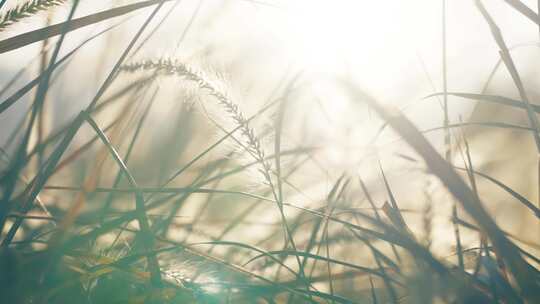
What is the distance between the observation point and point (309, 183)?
4.37 feet

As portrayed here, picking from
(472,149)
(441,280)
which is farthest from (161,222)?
(472,149)

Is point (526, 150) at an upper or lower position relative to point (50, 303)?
upper

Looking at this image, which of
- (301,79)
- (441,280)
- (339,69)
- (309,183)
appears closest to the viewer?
(441,280)

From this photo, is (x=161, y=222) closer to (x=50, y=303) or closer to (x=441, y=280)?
(x=50, y=303)

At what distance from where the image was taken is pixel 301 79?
1059mm

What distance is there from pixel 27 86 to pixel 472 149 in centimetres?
118

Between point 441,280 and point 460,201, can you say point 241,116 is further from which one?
point 460,201

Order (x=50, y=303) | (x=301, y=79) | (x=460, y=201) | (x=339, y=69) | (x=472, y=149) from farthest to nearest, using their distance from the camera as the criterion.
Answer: (x=472, y=149) < (x=301, y=79) < (x=339, y=69) < (x=50, y=303) < (x=460, y=201)

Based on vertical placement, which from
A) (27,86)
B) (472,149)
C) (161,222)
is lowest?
(161,222)

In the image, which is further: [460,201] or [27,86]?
[27,86]

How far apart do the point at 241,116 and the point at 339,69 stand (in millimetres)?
206

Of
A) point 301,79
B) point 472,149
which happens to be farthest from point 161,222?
point 472,149

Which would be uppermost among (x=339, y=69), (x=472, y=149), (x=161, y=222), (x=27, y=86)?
(x=472, y=149)

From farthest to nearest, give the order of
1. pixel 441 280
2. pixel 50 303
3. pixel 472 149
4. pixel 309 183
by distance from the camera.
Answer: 1. pixel 472 149
2. pixel 309 183
3. pixel 50 303
4. pixel 441 280
